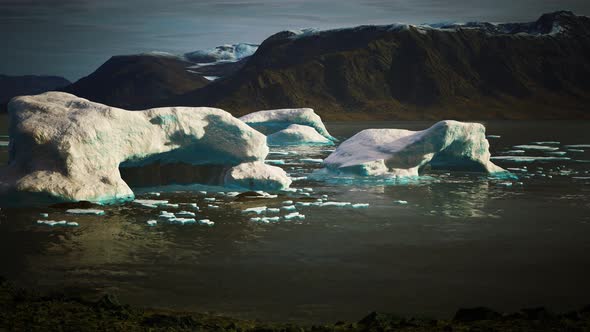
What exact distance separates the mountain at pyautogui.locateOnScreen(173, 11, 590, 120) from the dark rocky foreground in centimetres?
13016

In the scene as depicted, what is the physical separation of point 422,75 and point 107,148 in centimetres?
14573

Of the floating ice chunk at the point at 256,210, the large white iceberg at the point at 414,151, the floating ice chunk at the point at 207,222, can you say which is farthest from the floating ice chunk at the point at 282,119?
the floating ice chunk at the point at 207,222

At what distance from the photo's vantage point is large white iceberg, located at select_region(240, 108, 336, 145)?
46.4 m

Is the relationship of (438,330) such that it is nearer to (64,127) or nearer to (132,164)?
(64,127)

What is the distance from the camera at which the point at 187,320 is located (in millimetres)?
7262

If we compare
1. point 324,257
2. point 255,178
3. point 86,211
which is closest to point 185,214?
point 86,211

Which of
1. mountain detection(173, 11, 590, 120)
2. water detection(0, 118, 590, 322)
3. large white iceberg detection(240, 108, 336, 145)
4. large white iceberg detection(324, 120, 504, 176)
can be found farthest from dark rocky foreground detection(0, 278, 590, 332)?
mountain detection(173, 11, 590, 120)

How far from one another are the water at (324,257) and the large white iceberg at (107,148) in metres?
0.92

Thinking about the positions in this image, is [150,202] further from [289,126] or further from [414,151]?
[289,126]

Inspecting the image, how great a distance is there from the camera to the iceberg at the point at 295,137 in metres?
46.3

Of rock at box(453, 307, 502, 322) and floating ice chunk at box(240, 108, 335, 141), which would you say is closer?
rock at box(453, 307, 502, 322)

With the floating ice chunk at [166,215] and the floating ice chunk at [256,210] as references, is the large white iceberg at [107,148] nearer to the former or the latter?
A: the floating ice chunk at [166,215]

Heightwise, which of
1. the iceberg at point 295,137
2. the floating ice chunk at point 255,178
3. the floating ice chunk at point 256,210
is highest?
the floating ice chunk at point 255,178

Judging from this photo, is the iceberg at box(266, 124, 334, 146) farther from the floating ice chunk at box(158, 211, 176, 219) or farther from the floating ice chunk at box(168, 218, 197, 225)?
the floating ice chunk at box(168, 218, 197, 225)
